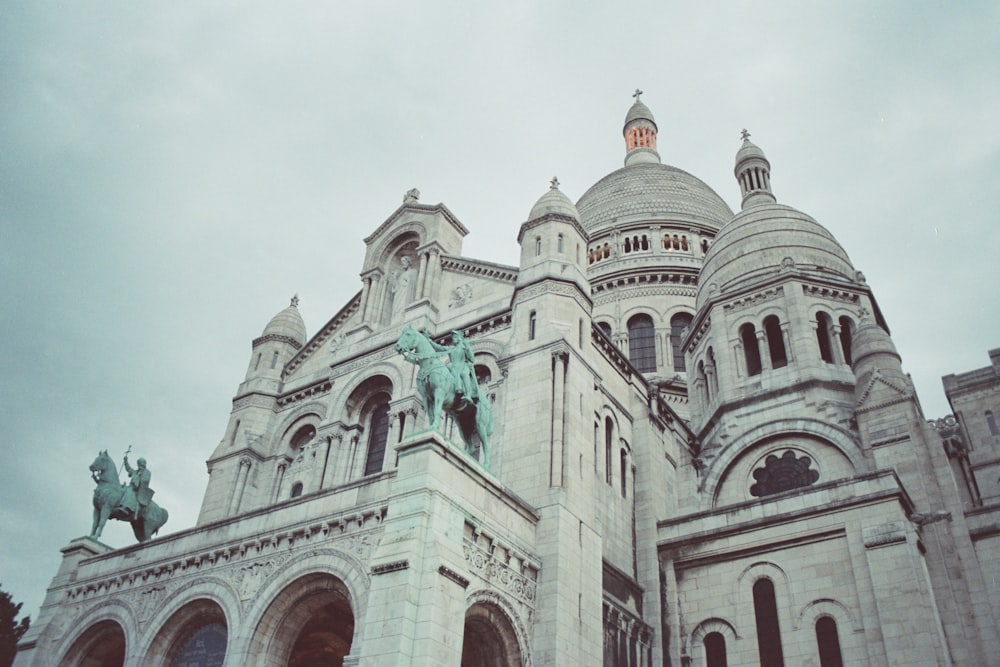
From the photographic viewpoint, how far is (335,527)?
19.0 metres

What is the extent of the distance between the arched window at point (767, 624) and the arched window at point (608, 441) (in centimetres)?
516

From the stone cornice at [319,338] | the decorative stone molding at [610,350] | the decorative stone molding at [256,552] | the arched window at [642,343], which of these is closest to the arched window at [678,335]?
the arched window at [642,343]

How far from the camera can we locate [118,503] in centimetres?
2609

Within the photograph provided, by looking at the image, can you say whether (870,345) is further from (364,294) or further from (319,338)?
(319,338)

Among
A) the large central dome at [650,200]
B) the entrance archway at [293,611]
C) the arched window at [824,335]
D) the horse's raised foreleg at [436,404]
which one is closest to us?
the entrance archway at [293,611]

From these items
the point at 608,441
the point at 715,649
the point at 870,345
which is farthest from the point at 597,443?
the point at 870,345

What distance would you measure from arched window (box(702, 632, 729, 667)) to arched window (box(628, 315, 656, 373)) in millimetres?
21231

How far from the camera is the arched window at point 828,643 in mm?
21406

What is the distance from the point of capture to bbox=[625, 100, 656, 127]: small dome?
234 ft

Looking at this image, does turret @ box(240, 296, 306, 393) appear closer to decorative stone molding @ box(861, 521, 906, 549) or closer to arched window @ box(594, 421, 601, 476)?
arched window @ box(594, 421, 601, 476)

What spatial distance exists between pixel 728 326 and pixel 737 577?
39.3 feet

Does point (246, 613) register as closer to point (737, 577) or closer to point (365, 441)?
point (365, 441)

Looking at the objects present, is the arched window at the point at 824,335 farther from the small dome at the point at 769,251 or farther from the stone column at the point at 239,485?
the stone column at the point at 239,485

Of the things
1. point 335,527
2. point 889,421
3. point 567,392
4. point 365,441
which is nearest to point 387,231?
point 365,441
